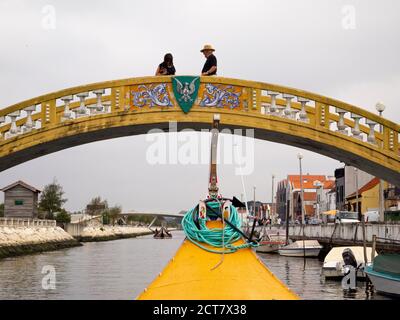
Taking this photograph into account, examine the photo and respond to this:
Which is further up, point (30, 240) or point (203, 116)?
point (203, 116)

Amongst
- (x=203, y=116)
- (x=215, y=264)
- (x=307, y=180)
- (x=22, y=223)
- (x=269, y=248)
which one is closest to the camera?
(x=215, y=264)

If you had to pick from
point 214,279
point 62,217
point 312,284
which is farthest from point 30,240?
point 214,279

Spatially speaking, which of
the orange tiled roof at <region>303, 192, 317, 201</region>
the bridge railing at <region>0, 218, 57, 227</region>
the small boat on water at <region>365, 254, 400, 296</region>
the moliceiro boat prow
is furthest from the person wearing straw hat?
the orange tiled roof at <region>303, 192, 317, 201</region>

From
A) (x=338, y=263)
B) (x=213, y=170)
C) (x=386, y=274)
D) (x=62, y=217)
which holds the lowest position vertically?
(x=338, y=263)

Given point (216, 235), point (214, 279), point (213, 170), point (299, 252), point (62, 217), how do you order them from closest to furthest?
point (214, 279), point (216, 235), point (213, 170), point (299, 252), point (62, 217)

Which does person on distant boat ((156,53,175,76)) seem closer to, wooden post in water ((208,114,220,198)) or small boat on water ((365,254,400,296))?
wooden post in water ((208,114,220,198))

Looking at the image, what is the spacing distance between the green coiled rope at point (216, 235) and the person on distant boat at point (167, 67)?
214 inches

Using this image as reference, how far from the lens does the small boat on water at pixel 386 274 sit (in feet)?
64.9

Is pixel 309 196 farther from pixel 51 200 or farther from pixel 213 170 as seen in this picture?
pixel 213 170

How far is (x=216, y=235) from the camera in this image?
1137 centimetres

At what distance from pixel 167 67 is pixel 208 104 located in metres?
1.49
